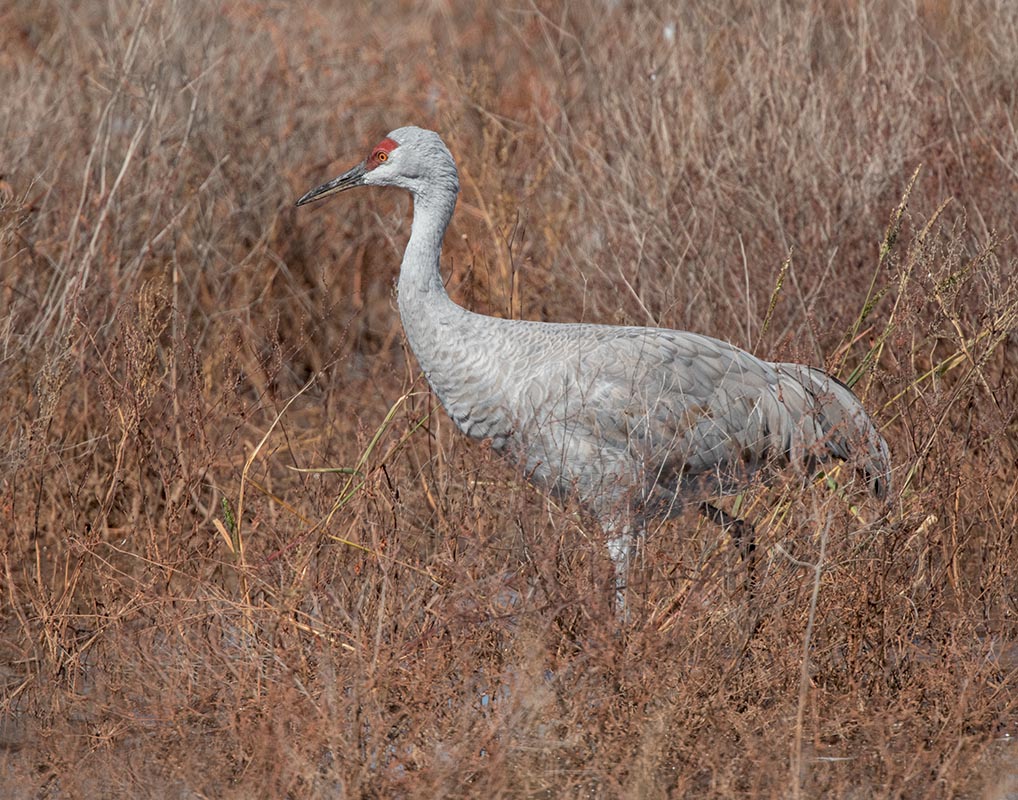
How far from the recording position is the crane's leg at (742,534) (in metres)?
3.74

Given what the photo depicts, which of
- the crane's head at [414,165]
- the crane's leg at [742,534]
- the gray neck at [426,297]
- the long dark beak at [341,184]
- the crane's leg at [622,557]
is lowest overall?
the crane's leg at [742,534]

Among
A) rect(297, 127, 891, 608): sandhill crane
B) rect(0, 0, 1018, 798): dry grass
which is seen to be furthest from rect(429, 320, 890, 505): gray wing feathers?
rect(0, 0, 1018, 798): dry grass

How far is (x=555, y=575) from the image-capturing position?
351 centimetres

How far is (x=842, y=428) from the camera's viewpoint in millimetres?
4156

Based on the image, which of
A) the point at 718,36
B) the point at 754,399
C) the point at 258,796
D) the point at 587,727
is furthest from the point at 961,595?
the point at 718,36

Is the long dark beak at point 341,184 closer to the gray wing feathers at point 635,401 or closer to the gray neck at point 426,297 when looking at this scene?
the gray neck at point 426,297

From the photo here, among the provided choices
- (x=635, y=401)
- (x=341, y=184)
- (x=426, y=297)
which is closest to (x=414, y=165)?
(x=341, y=184)

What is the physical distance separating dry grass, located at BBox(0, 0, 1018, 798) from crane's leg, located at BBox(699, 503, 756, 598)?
0.06 meters

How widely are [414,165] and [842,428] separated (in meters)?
1.50

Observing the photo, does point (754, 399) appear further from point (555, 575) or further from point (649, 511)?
point (555, 575)

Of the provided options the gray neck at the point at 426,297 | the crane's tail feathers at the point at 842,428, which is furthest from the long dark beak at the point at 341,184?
the crane's tail feathers at the point at 842,428

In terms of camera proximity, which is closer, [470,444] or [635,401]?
[635,401]

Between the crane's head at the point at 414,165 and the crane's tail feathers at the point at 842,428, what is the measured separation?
3.83 feet

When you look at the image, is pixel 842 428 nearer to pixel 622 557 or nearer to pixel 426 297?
pixel 622 557
